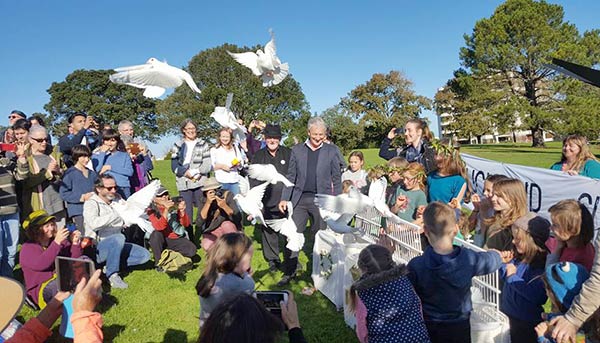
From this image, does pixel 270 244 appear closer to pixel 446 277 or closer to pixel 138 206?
pixel 138 206

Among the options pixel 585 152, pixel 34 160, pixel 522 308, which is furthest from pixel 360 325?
pixel 34 160

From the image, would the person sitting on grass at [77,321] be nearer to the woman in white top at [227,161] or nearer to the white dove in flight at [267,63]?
the woman in white top at [227,161]

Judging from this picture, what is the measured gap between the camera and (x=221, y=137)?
6805 mm

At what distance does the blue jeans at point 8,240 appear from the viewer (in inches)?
180

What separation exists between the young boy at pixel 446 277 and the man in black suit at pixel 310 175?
2.52 meters

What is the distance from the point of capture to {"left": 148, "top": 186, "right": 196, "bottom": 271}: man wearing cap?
5.76m

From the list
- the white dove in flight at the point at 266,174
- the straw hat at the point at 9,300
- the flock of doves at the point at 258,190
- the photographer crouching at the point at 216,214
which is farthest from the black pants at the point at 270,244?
the straw hat at the point at 9,300

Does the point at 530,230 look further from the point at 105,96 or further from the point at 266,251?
the point at 105,96

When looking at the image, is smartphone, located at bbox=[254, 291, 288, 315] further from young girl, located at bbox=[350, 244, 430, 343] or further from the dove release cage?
the dove release cage

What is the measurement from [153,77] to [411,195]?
428 cm

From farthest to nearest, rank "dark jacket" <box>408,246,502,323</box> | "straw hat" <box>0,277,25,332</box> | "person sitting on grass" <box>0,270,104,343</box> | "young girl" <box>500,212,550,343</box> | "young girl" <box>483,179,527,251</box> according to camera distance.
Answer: "young girl" <box>483,179,527,251</box> < "young girl" <box>500,212,550,343</box> < "dark jacket" <box>408,246,502,323</box> < "person sitting on grass" <box>0,270,104,343</box> < "straw hat" <box>0,277,25,332</box>

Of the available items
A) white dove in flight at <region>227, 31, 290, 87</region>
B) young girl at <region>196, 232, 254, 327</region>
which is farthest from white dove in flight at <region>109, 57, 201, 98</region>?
young girl at <region>196, 232, 254, 327</region>

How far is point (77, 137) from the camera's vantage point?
6387mm

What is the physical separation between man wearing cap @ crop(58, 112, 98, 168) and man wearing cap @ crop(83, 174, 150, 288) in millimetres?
1476
